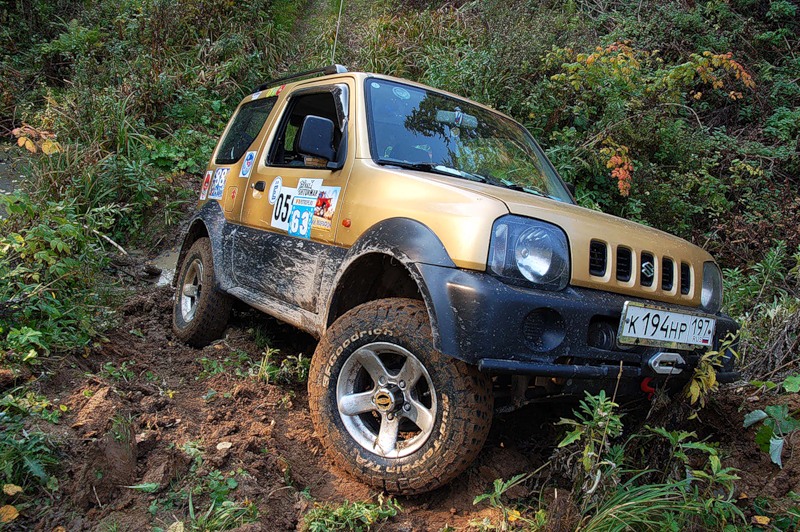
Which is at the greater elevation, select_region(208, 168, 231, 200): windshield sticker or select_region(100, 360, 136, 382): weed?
select_region(208, 168, 231, 200): windshield sticker

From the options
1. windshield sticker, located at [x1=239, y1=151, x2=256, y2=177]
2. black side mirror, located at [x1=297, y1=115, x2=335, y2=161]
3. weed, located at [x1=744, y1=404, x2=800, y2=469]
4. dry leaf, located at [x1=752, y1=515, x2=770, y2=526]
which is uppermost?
black side mirror, located at [x1=297, y1=115, x2=335, y2=161]

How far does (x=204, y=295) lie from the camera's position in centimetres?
418

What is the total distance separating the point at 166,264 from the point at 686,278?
5.24m

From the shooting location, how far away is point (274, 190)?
371 centimetres

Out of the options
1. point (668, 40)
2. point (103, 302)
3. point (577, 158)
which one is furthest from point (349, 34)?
point (103, 302)

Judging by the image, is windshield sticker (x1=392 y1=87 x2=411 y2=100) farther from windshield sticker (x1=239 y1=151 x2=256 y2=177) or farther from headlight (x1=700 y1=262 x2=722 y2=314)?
headlight (x1=700 y1=262 x2=722 y2=314)

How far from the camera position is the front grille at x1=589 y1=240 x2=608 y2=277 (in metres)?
2.45

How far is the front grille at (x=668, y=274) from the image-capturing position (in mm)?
2715

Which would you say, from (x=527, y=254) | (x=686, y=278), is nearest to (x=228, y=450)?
(x=527, y=254)

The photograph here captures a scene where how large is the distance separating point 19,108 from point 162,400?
751cm

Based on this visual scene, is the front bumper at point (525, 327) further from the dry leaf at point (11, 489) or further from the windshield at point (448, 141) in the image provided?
the dry leaf at point (11, 489)

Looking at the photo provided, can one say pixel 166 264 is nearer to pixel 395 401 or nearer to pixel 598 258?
pixel 395 401

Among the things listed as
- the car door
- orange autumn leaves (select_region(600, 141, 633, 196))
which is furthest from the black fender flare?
orange autumn leaves (select_region(600, 141, 633, 196))

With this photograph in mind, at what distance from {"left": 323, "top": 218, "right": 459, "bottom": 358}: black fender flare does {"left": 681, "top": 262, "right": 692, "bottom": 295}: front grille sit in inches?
47.8
